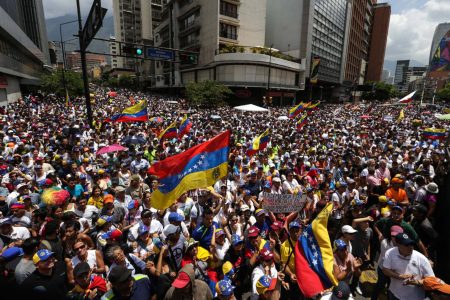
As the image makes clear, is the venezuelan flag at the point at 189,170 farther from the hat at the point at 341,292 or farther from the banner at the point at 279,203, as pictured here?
the hat at the point at 341,292

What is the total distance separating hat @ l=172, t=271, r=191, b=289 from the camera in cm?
289

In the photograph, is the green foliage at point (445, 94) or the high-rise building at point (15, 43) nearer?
the high-rise building at point (15, 43)

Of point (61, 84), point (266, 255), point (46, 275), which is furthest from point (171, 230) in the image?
point (61, 84)

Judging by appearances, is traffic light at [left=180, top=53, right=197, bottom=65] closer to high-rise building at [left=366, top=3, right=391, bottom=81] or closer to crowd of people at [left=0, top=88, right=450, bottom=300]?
crowd of people at [left=0, top=88, right=450, bottom=300]

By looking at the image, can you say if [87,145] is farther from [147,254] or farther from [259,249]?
[259,249]

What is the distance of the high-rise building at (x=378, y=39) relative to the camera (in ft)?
323

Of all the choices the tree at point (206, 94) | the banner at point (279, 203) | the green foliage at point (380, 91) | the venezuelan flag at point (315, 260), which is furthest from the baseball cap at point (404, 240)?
the green foliage at point (380, 91)

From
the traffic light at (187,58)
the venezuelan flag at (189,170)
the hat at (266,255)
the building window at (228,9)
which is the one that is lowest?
the hat at (266,255)

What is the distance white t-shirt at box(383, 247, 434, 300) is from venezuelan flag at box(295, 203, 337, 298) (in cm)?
89

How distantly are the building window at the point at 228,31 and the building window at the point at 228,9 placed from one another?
1.56 meters

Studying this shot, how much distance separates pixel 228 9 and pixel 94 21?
36.9 meters

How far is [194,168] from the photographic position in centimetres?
479

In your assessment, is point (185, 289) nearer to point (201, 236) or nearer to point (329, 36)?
point (201, 236)

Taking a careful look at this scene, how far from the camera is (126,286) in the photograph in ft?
9.23
